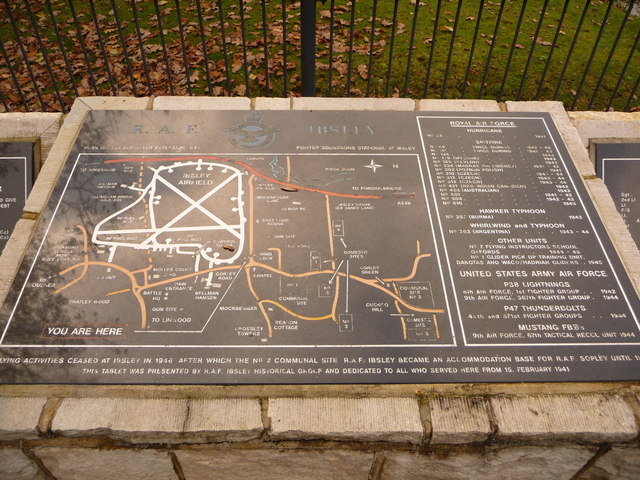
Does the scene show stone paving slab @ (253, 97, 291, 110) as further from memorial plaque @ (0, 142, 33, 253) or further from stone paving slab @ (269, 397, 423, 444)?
stone paving slab @ (269, 397, 423, 444)

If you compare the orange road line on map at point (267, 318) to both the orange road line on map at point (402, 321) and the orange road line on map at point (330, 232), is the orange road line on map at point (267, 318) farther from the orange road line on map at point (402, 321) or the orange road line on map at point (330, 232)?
the orange road line on map at point (402, 321)

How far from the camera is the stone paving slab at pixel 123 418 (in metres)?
2.01

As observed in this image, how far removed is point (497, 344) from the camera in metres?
2.19

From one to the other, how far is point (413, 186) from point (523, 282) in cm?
84

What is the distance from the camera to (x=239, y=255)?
97.3 inches

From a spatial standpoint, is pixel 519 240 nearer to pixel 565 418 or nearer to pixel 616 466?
pixel 565 418

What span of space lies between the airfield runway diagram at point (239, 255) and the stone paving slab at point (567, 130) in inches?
41.8

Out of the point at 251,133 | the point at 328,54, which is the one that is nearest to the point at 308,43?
the point at 251,133

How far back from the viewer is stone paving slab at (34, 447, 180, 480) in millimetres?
2162

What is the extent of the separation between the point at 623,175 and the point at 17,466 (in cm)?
409

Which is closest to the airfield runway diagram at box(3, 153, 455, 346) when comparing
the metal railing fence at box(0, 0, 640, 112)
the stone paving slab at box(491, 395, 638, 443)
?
the stone paving slab at box(491, 395, 638, 443)

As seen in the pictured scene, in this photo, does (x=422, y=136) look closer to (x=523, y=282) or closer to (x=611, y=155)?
(x=523, y=282)

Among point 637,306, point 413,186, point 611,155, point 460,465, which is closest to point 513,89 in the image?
point 611,155

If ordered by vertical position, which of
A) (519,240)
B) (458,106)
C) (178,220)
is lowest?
(519,240)
